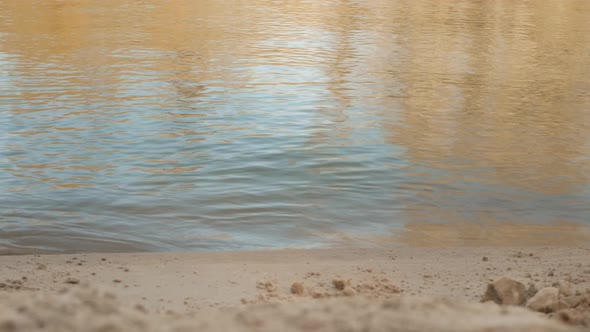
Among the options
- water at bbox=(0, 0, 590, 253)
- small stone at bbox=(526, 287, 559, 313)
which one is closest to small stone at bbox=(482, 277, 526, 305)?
small stone at bbox=(526, 287, 559, 313)

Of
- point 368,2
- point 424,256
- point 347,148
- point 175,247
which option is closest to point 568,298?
point 424,256

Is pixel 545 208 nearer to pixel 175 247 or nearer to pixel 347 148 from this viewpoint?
pixel 347 148

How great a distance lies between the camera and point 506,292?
444cm

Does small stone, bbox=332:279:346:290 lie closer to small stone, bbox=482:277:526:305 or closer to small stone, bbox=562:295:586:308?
small stone, bbox=482:277:526:305

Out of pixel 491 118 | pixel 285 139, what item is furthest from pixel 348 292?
pixel 491 118

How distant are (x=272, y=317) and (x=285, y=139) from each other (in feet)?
25.2

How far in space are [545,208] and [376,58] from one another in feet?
32.0

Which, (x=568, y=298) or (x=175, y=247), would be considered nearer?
(x=568, y=298)

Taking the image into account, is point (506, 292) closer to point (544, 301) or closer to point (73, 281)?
point (544, 301)

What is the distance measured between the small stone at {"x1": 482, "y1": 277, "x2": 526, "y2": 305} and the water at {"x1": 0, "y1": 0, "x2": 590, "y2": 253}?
2.26 metres

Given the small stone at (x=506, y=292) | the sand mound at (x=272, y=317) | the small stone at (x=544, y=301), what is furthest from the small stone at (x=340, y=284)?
the sand mound at (x=272, y=317)

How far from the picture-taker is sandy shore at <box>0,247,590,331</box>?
2805mm

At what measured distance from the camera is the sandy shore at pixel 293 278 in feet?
9.20

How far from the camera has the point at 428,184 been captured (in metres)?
8.45
